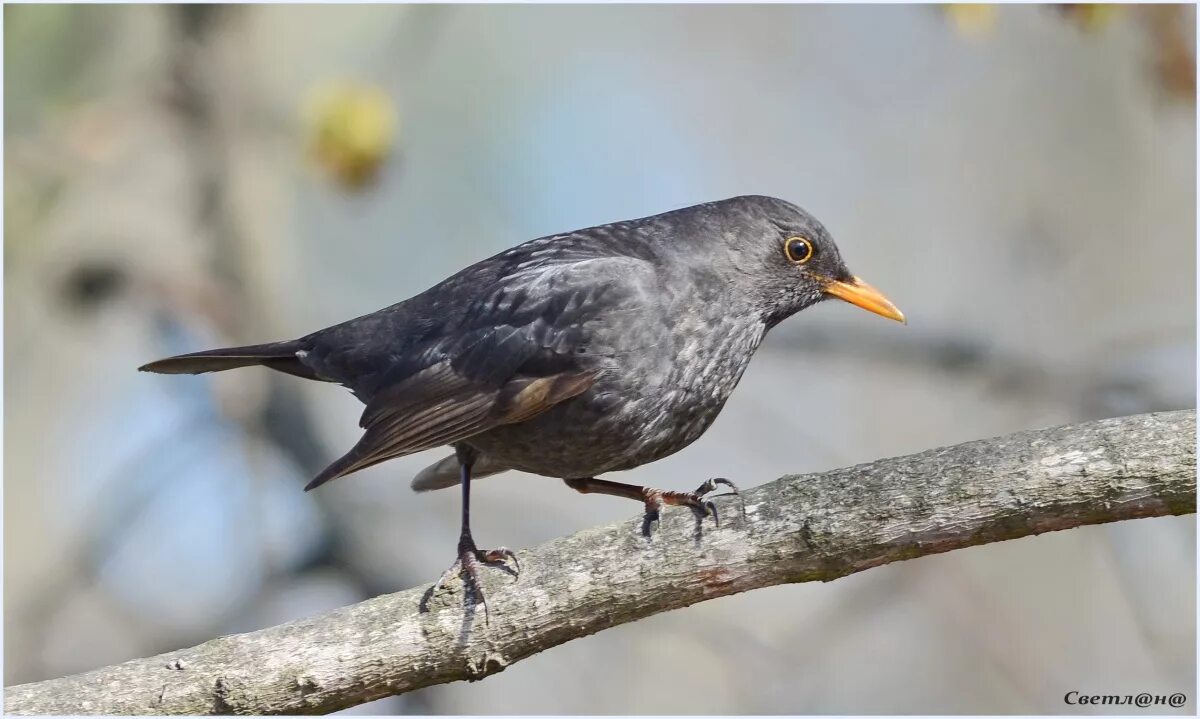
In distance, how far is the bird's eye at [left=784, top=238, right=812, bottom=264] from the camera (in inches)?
189

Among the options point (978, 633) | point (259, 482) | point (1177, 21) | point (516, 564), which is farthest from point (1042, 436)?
point (978, 633)

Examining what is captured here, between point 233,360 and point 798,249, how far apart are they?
2.39m

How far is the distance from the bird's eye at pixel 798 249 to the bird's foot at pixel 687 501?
3.43ft

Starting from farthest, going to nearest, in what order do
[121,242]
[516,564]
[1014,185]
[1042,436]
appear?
[1014,185], [121,242], [516,564], [1042,436]

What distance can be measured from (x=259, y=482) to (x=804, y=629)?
3.11m

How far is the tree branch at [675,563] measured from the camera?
330 centimetres

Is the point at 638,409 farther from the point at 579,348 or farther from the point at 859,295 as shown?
the point at 859,295

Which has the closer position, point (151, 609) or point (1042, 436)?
point (1042, 436)

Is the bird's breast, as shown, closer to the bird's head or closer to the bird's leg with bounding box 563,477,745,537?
the bird's leg with bounding box 563,477,745,537

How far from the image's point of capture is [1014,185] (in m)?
10.0

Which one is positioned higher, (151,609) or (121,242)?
(121,242)

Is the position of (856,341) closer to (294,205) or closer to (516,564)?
(516,564)

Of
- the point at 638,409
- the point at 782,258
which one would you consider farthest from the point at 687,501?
the point at 782,258

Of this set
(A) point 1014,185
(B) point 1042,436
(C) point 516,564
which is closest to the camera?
(B) point 1042,436
